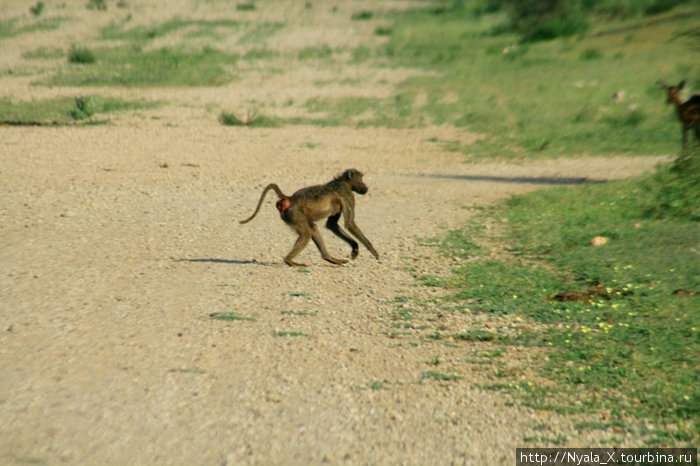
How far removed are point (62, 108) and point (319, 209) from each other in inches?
Result: 463

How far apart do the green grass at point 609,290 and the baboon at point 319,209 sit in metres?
1.18

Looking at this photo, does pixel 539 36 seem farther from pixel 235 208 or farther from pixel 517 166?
pixel 235 208

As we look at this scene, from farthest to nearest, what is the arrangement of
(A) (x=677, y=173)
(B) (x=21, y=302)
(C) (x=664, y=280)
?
(A) (x=677, y=173) < (C) (x=664, y=280) < (B) (x=21, y=302)

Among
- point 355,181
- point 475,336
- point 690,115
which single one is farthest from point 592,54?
point 475,336

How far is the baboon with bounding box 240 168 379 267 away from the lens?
28.6 feet

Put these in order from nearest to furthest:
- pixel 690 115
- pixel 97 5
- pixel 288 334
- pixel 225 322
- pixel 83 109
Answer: pixel 288 334
pixel 225 322
pixel 690 115
pixel 83 109
pixel 97 5

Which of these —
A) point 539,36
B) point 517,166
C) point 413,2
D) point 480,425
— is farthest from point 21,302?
point 413,2

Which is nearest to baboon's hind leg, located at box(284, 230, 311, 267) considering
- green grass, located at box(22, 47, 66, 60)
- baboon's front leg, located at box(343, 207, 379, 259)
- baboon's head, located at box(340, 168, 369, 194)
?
baboon's front leg, located at box(343, 207, 379, 259)

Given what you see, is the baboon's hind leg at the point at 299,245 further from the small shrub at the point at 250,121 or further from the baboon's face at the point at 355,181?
the small shrub at the point at 250,121

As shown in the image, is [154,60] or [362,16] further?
[362,16]

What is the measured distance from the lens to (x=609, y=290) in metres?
7.89

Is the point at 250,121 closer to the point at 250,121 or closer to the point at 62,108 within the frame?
the point at 250,121

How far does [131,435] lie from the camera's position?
503 centimetres

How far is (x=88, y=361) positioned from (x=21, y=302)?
1668 mm
